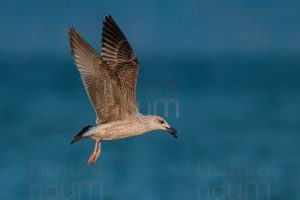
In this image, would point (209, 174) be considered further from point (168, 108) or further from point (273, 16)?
point (273, 16)

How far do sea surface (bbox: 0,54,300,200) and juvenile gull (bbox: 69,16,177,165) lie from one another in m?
4.38

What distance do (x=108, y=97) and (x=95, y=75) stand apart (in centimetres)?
21

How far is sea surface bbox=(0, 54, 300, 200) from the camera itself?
14273 millimetres

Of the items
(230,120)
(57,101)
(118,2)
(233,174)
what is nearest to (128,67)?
(233,174)

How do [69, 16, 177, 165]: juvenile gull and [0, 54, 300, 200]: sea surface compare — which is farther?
[0, 54, 300, 200]: sea surface

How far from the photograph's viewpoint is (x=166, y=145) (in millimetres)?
17531

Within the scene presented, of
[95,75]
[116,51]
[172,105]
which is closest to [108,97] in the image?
[95,75]

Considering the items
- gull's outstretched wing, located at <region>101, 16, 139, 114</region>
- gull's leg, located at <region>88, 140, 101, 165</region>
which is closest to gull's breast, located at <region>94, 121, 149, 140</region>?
gull's leg, located at <region>88, 140, 101, 165</region>

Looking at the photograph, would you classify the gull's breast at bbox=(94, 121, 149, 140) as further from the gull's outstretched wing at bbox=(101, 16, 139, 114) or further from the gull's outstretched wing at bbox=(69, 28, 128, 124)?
the gull's outstretched wing at bbox=(101, 16, 139, 114)

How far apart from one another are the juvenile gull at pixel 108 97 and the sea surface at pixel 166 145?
14.4 feet

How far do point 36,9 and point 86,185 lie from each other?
86.0ft

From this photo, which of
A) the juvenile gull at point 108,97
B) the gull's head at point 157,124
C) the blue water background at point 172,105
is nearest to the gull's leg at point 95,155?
the juvenile gull at point 108,97

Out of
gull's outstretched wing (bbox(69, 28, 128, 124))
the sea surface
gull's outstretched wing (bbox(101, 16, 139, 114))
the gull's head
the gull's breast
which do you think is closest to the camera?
gull's outstretched wing (bbox(69, 28, 128, 124))

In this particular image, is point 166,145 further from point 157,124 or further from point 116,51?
point 157,124
